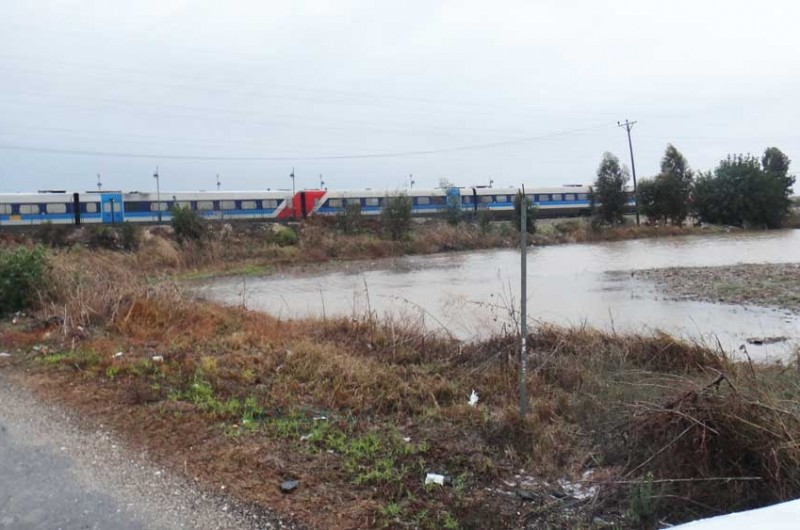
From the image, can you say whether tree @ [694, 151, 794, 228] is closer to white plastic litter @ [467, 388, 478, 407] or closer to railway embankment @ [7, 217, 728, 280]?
railway embankment @ [7, 217, 728, 280]

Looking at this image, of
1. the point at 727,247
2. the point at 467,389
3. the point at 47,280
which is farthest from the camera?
the point at 727,247

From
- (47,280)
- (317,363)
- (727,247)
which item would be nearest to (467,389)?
(317,363)

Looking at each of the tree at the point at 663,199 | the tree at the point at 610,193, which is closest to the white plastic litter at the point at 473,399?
the tree at the point at 610,193

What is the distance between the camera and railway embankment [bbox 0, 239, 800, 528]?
12.8 ft

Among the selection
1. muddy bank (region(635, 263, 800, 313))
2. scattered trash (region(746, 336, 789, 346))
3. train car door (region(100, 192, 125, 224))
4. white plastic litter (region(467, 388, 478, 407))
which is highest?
train car door (region(100, 192, 125, 224))

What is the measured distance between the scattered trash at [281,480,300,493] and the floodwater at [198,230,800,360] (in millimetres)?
4726

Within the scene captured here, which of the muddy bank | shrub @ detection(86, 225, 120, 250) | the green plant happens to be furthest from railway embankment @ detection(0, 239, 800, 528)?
shrub @ detection(86, 225, 120, 250)

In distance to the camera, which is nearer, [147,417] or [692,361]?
[147,417]

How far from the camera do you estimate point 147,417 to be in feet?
18.3

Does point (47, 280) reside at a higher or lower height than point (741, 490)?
higher

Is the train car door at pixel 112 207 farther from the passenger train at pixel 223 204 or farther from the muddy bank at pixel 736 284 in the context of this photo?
the muddy bank at pixel 736 284

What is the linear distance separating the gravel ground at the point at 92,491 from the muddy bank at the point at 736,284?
12.8 meters

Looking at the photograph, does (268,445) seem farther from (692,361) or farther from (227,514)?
(692,361)

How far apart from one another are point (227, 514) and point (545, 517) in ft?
6.12
